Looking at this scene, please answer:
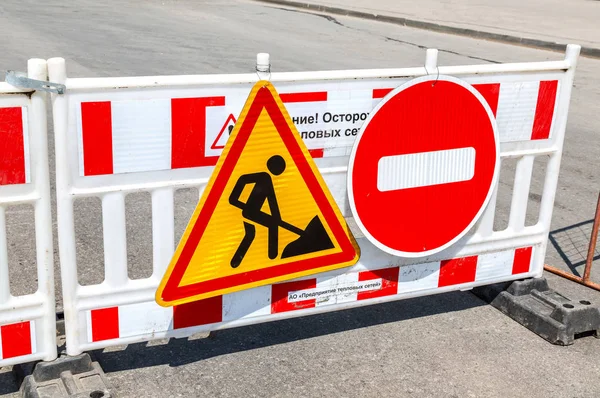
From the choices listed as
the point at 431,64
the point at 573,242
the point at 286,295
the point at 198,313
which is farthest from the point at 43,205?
the point at 573,242

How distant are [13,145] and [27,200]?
25 cm

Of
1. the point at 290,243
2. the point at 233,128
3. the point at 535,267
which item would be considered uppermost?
the point at 233,128

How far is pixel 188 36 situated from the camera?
56.4 ft

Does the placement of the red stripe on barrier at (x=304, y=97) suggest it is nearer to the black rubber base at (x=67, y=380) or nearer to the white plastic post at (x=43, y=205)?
the white plastic post at (x=43, y=205)

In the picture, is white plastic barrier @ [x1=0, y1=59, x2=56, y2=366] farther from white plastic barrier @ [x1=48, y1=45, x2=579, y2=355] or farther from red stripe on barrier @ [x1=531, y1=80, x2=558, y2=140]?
red stripe on barrier @ [x1=531, y1=80, x2=558, y2=140]

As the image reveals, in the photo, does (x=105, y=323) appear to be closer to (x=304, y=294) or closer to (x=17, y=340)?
(x=17, y=340)

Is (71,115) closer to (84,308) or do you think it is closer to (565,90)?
(84,308)

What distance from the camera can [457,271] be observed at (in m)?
4.51

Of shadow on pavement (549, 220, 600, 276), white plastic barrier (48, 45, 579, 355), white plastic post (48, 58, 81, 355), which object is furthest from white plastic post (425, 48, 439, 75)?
shadow on pavement (549, 220, 600, 276)

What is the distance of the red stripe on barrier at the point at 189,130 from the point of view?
11.7ft

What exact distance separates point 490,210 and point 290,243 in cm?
122

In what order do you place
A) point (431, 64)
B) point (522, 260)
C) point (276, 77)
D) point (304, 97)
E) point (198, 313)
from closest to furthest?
1. point (276, 77)
2. point (304, 97)
3. point (198, 313)
4. point (431, 64)
5. point (522, 260)

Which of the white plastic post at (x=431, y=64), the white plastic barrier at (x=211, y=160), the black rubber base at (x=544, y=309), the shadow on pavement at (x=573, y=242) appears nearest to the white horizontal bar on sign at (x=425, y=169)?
the white plastic barrier at (x=211, y=160)

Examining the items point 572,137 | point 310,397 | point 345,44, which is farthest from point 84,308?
point 345,44
